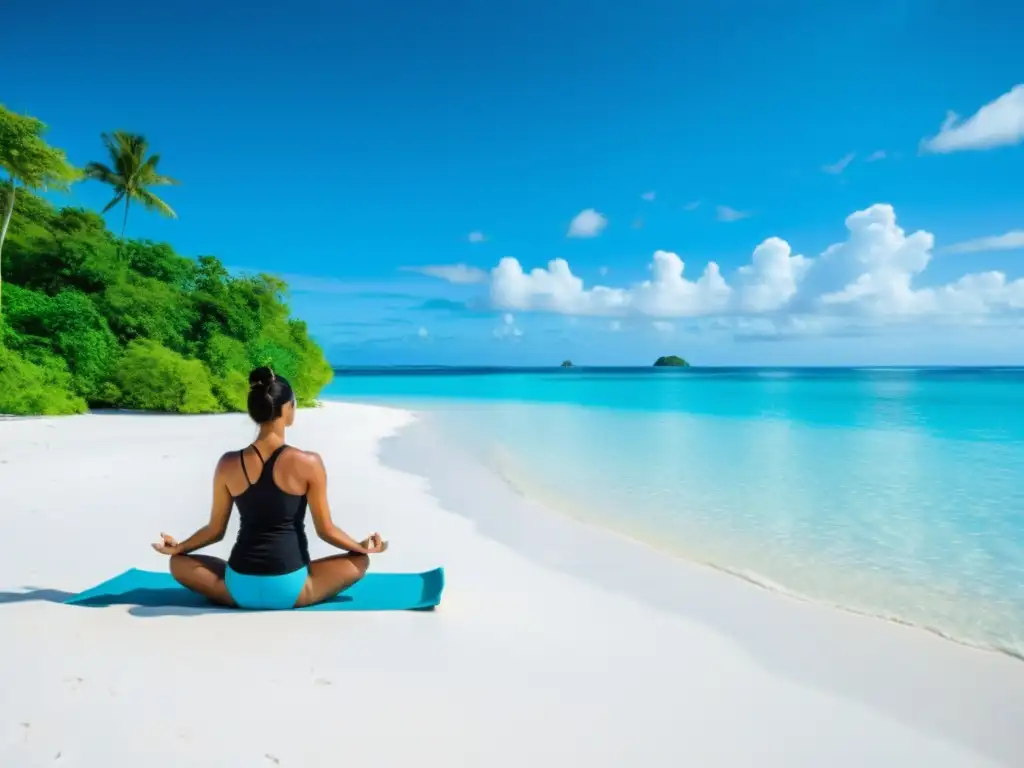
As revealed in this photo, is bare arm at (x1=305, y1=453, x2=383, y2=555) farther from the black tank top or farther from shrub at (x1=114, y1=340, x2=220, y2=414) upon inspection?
shrub at (x1=114, y1=340, x2=220, y2=414)

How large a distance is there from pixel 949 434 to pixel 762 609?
17355mm

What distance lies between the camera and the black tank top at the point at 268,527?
11.4ft

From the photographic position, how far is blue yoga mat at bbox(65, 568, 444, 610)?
383 centimetres

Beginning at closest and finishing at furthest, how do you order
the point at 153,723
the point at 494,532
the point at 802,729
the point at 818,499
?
the point at 153,723 < the point at 802,729 < the point at 494,532 < the point at 818,499

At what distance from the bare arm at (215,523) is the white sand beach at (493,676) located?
0.37 m

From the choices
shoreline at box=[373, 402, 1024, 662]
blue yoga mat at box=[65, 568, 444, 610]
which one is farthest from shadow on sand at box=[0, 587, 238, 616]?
shoreline at box=[373, 402, 1024, 662]

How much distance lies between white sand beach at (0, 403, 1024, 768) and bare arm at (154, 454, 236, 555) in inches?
14.7

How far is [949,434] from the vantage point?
→ 18297 millimetres

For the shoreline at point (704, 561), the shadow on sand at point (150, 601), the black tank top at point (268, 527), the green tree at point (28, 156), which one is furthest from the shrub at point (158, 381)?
the black tank top at point (268, 527)

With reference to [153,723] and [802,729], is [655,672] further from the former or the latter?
[153,723]

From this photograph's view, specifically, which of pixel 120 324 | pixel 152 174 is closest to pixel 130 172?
pixel 152 174

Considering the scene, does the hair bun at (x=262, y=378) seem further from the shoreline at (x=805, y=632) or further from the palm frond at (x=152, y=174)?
the palm frond at (x=152, y=174)

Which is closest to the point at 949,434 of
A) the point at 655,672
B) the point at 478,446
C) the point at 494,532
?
the point at 478,446

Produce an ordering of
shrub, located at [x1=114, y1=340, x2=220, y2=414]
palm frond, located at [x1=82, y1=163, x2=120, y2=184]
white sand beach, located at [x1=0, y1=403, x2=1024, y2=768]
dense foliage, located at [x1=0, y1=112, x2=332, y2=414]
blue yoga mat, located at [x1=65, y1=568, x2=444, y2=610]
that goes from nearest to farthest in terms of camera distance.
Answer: white sand beach, located at [x1=0, y1=403, x2=1024, y2=768] < blue yoga mat, located at [x1=65, y1=568, x2=444, y2=610] < dense foliage, located at [x1=0, y1=112, x2=332, y2=414] < shrub, located at [x1=114, y1=340, x2=220, y2=414] < palm frond, located at [x1=82, y1=163, x2=120, y2=184]
